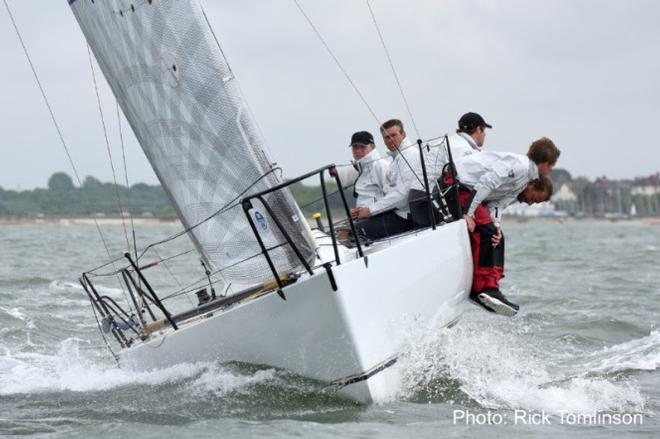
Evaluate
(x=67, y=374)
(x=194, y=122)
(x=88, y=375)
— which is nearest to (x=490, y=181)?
(x=194, y=122)

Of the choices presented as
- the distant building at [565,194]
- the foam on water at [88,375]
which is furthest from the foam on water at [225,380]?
the distant building at [565,194]

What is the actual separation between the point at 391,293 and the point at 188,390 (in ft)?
4.33

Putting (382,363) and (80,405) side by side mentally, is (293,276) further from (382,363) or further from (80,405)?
(80,405)

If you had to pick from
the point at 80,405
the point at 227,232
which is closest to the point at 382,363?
the point at 227,232

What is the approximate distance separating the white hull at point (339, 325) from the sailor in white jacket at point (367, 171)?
1383mm

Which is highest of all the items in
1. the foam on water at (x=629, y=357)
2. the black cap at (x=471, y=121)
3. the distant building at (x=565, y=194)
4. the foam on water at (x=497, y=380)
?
the black cap at (x=471, y=121)

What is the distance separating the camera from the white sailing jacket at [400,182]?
23.9 ft

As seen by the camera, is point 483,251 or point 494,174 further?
point 483,251

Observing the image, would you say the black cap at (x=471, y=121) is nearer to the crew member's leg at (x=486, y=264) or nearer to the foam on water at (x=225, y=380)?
the crew member's leg at (x=486, y=264)

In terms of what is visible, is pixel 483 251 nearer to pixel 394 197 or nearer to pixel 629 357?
pixel 394 197

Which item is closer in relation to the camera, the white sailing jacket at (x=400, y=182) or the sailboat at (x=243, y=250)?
the sailboat at (x=243, y=250)

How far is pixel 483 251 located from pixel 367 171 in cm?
122

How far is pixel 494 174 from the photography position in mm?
6855

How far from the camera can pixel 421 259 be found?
637 cm
